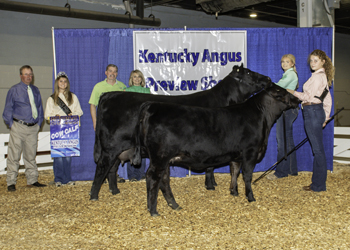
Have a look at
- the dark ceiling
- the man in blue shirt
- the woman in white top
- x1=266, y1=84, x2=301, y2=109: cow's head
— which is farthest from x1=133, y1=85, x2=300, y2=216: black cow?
the dark ceiling

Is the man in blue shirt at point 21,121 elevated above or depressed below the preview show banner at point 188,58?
below

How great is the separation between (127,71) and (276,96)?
2.91m

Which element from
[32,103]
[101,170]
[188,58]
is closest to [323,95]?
[188,58]

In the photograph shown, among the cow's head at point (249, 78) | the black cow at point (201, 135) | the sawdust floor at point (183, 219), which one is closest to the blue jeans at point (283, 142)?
the sawdust floor at point (183, 219)

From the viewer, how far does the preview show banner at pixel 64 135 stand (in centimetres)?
584

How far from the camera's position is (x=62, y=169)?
613 centimetres

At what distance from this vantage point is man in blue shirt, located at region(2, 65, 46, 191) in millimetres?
5730

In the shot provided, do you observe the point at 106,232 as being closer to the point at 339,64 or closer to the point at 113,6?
the point at 113,6

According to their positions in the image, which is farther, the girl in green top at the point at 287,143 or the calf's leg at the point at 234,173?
the girl in green top at the point at 287,143

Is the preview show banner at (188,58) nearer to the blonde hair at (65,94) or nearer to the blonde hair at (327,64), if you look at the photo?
→ the blonde hair at (65,94)

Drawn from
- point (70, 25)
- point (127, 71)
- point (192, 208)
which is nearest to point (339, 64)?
point (70, 25)

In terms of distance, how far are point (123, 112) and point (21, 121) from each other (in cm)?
201

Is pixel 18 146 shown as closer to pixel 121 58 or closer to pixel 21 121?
pixel 21 121

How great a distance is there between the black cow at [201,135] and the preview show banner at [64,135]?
208 centimetres
